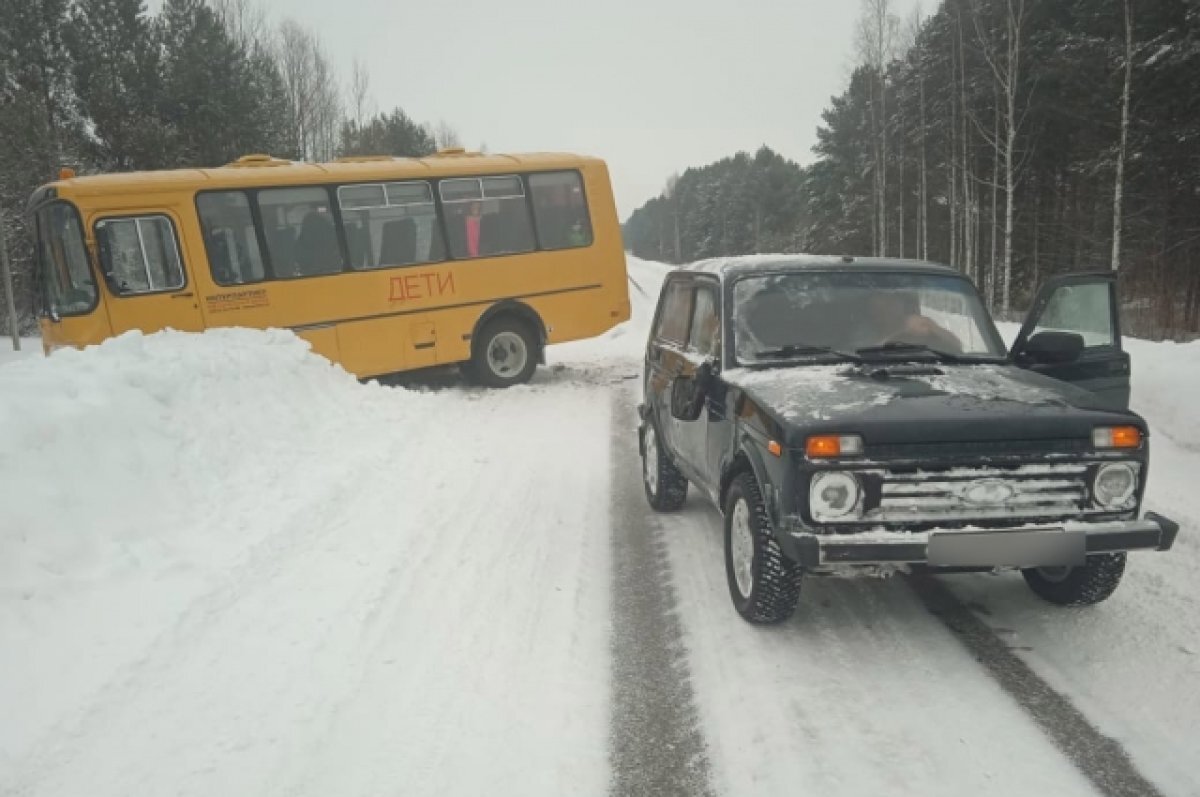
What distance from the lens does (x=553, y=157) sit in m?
13.9

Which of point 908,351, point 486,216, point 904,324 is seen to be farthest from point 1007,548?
point 486,216

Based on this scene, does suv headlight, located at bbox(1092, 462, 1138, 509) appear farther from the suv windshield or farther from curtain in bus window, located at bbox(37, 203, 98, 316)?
curtain in bus window, located at bbox(37, 203, 98, 316)

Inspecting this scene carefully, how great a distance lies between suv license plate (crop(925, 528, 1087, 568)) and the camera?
3.72 m

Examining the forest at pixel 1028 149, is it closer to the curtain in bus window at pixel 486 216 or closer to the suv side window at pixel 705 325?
the curtain in bus window at pixel 486 216

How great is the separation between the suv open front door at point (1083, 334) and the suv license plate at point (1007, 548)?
1589mm

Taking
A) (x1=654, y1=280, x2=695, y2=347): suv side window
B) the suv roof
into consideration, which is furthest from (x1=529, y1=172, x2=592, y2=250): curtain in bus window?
the suv roof

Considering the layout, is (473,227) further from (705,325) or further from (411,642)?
(411,642)

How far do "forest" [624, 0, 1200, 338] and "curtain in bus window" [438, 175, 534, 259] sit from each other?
1502 centimetres

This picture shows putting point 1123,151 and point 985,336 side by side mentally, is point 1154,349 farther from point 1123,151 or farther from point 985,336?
point 1123,151

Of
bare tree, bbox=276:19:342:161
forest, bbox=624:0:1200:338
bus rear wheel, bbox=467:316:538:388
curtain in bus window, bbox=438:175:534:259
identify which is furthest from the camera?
bare tree, bbox=276:19:342:161

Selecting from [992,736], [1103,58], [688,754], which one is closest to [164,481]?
[688,754]

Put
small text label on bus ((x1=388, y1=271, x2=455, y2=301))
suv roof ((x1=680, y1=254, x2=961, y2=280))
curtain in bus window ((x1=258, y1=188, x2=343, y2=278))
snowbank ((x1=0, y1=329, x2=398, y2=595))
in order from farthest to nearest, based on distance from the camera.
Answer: small text label on bus ((x1=388, y1=271, x2=455, y2=301))
curtain in bus window ((x1=258, y1=188, x2=343, y2=278))
suv roof ((x1=680, y1=254, x2=961, y2=280))
snowbank ((x1=0, y1=329, x2=398, y2=595))

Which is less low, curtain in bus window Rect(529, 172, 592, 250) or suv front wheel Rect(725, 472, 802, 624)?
curtain in bus window Rect(529, 172, 592, 250)

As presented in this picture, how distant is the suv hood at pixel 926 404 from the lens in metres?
3.79
